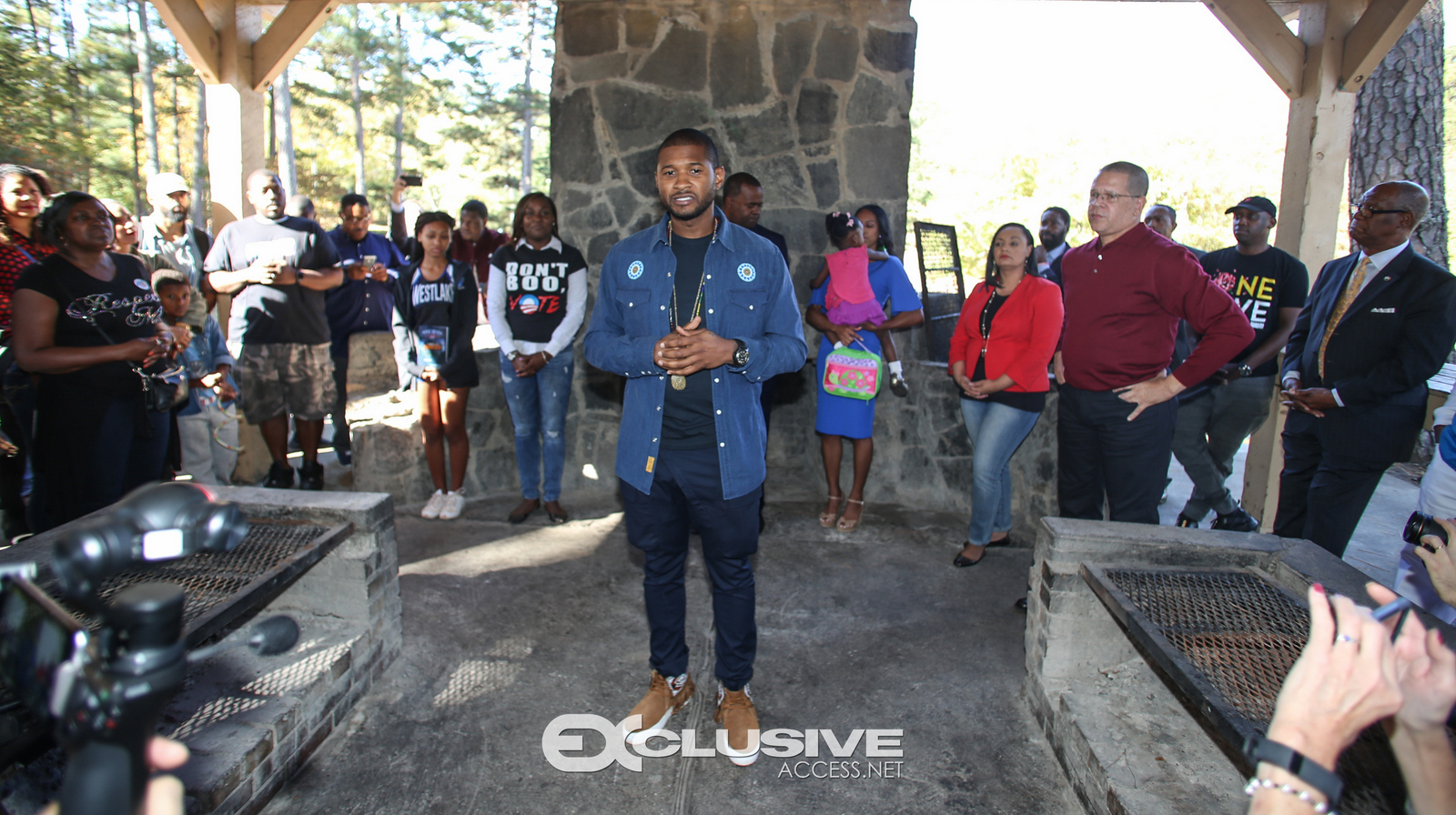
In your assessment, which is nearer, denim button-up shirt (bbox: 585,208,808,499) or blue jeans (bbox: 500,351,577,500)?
denim button-up shirt (bbox: 585,208,808,499)

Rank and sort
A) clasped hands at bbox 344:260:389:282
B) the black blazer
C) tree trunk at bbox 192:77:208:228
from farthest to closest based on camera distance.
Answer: tree trunk at bbox 192:77:208:228 < clasped hands at bbox 344:260:389:282 < the black blazer

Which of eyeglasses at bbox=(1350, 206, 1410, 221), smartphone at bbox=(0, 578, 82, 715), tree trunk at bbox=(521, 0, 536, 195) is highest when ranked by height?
tree trunk at bbox=(521, 0, 536, 195)

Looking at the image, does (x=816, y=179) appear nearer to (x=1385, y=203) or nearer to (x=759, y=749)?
(x=1385, y=203)

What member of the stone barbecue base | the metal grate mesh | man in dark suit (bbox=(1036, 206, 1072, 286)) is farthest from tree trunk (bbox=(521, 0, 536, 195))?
the metal grate mesh

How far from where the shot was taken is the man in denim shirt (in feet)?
8.07

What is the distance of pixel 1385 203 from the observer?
3.31 m

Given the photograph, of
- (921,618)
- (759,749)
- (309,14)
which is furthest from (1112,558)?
(309,14)

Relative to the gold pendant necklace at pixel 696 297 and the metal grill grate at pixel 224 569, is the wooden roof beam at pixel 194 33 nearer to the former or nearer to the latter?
the metal grill grate at pixel 224 569

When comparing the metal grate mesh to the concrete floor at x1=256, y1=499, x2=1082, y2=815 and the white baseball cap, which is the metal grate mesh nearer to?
the concrete floor at x1=256, y1=499, x2=1082, y2=815

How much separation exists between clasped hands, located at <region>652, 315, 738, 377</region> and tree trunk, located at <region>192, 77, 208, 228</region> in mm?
19747

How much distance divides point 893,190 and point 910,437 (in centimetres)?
170

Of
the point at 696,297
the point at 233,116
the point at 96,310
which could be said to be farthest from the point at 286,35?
the point at 696,297

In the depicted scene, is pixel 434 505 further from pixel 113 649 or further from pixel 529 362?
pixel 113 649

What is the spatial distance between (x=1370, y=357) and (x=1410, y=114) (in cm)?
423
